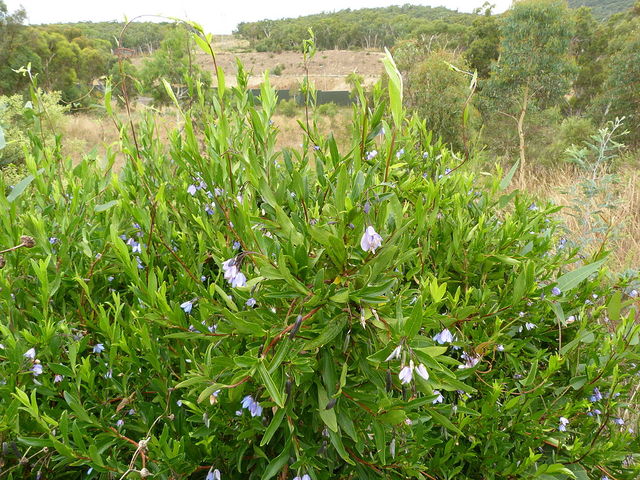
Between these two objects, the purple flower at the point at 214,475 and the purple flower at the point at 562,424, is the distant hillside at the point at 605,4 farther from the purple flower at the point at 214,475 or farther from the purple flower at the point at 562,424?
the purple flower at the point at 214,475

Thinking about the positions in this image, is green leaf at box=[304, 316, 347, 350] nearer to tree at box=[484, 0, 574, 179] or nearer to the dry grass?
the dry grass

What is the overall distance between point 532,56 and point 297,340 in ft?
43.5

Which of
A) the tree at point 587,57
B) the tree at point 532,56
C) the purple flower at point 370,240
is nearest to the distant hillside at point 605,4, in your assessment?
the tree at point 587,57

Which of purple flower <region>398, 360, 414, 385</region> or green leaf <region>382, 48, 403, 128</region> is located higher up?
green leaf <region>382, 48, 403, 128</region>

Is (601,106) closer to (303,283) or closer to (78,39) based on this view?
(303,283)

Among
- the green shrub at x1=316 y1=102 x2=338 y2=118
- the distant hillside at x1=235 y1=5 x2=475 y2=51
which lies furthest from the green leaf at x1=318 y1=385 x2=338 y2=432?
the distant hillside at x1=235 y1=5 x2=475 y2=51

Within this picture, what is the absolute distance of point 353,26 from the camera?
57719 millimetres

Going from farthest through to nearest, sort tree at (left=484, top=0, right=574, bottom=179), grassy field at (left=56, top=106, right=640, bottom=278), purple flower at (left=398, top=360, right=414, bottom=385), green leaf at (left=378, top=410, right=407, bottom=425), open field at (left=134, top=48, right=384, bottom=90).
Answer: open field at (left=134, top=48, right=384, bottom=90), tree at (left=484, top=0, right=574, bottom=179), grassy field at (left=56, top=106, right=640, bottom=278), green leaf at (left=378, top=410, right=407, bottom=425), purple flower at (left=398, top=360, right=414, bottom=385)

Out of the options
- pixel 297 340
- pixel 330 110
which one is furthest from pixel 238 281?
pixel 330 110

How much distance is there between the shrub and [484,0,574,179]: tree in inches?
437

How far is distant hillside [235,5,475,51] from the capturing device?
47.8 metres

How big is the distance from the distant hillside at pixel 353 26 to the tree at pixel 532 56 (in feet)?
112

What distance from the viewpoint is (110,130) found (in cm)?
1662

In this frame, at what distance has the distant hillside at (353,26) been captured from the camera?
47.8 metres
